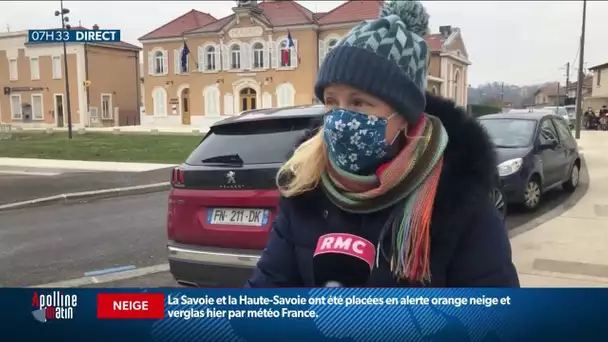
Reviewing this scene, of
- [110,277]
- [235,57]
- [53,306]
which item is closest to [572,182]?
[110,277]

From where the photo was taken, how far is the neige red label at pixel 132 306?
2.13 meters

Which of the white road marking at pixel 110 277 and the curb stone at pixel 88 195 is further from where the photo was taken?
the curb stone at pixel 88 195

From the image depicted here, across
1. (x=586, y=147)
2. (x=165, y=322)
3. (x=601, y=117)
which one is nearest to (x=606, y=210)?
(x=165, y=322)

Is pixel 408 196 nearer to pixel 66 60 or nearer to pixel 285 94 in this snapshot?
pixel 66 60

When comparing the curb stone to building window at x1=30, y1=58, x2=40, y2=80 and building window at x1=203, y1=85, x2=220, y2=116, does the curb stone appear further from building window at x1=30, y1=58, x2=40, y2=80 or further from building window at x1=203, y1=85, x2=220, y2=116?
building window at x1=203, y1=85, x2=220, y2=116

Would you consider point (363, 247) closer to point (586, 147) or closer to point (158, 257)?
point (158, 257)

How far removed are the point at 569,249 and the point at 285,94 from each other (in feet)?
105

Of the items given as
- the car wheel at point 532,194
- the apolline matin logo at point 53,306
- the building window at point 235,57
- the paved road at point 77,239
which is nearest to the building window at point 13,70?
the paved road at point 77,239

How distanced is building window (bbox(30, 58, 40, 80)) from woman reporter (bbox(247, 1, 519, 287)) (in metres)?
12.4

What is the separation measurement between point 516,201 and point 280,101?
98.4 feet

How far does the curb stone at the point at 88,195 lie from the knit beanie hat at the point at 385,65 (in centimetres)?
798

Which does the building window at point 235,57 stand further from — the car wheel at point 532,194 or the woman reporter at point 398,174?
the woman reporter at point 398,174

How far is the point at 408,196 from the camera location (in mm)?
1452

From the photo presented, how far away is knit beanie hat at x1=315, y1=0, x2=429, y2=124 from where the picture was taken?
1468mm
